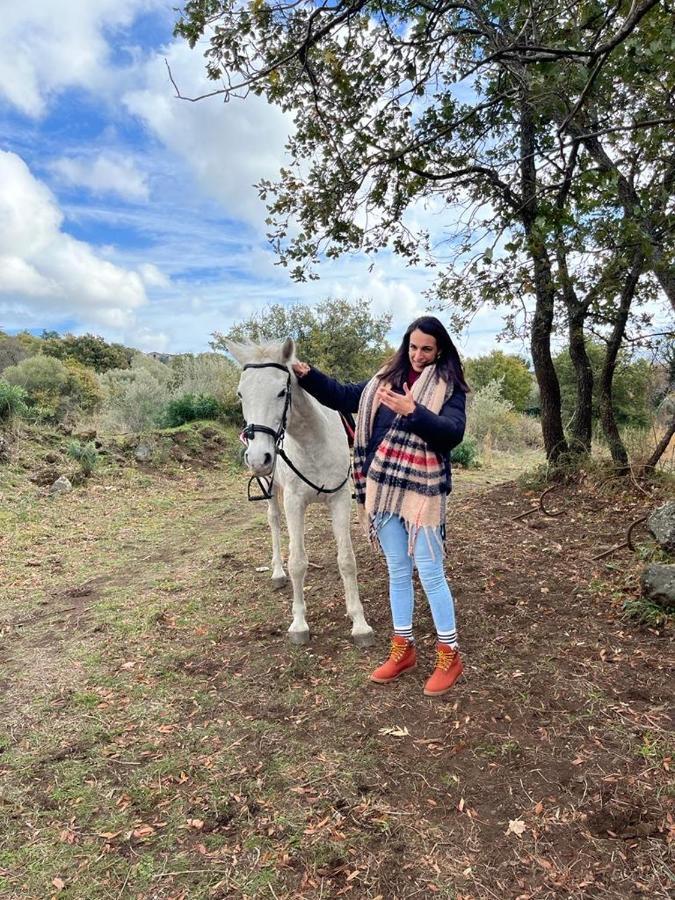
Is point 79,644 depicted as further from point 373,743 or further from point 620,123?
point 620,123

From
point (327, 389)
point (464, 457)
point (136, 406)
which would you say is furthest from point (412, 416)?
point (136, 406)

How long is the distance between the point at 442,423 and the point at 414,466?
32cm

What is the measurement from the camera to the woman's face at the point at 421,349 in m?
2.47

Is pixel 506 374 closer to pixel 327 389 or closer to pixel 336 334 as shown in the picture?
pixel 336 334

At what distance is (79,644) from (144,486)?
6518 millimetres

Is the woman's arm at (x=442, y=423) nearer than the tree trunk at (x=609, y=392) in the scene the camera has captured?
Yes

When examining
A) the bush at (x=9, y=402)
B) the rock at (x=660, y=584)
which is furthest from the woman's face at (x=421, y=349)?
the bush at (x=9, y=402)

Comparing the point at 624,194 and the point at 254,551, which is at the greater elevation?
the point at 624,194

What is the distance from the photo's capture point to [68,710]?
114 inches

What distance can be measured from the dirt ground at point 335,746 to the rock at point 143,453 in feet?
21.2

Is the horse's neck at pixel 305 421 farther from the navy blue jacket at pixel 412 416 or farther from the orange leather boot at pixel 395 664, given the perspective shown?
the orange leather boot at pixel 395 664

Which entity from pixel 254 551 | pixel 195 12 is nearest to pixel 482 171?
pixel 195 12

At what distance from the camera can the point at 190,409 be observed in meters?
14.0

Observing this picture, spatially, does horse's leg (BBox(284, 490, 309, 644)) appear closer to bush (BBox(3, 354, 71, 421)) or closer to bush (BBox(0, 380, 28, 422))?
bush (BBox(0, 380, 28, 422))
